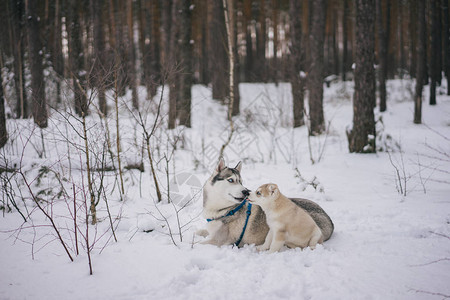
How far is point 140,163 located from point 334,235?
491 cm

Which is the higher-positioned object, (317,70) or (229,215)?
(317,70)

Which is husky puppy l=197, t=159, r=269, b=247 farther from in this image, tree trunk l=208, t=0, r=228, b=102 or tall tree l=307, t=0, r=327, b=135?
tree trunk l=208, t=0, r=228, b=102

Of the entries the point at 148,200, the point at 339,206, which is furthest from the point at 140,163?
the point at 339,206

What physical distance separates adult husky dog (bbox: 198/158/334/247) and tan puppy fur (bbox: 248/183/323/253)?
281mm

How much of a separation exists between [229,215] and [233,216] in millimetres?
57

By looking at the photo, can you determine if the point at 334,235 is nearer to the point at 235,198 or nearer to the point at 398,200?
the point at 235,198

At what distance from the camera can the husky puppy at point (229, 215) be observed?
11.6 ft

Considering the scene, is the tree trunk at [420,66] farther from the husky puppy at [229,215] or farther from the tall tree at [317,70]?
the husky puppy at [229,215]

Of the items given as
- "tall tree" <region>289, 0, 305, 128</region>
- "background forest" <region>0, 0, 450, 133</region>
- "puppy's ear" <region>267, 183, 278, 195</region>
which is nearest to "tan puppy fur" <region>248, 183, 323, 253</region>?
"puppy's ear" <region>267, 183, 278, 195</region>

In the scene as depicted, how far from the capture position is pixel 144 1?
26.0 m

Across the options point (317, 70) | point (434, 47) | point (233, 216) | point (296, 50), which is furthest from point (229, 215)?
point (434, 47)

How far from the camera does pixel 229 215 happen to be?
3615mm

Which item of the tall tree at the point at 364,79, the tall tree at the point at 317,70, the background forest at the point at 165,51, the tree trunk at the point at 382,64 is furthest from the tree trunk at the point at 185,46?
the tree trunk at the point at 382,64

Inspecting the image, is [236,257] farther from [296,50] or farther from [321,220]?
[296,50]
